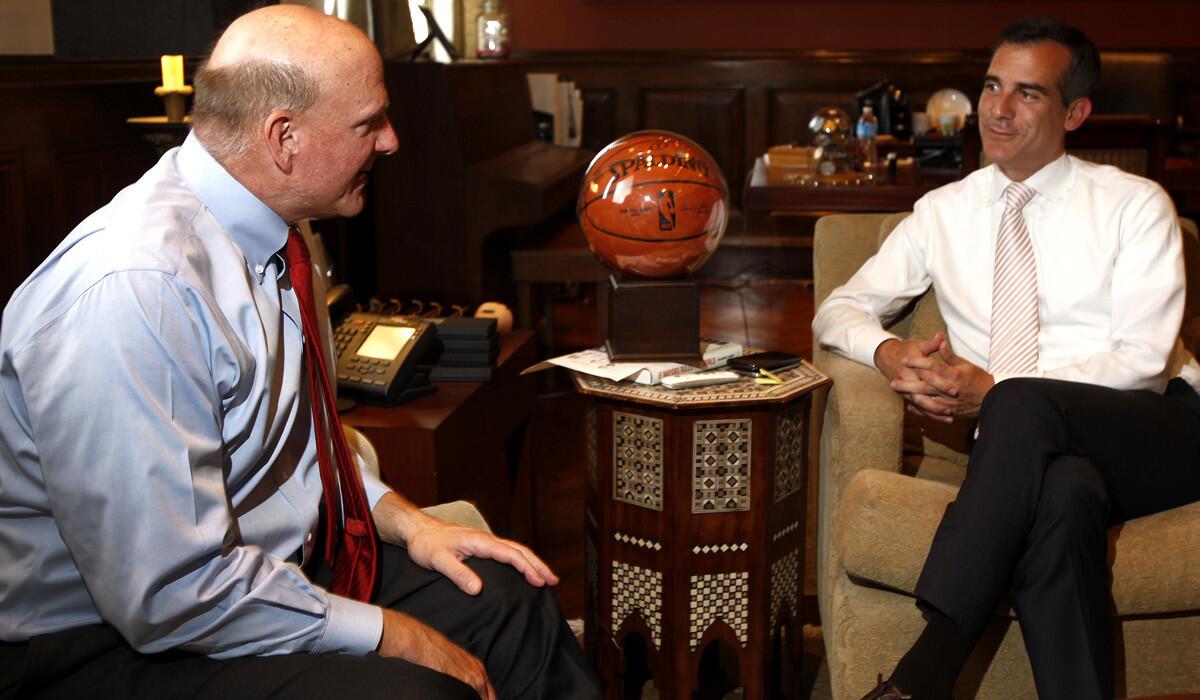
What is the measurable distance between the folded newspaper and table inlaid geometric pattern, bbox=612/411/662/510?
8cm

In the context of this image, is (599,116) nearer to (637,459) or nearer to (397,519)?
(637,459)

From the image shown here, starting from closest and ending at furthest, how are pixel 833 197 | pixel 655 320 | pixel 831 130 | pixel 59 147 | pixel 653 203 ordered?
1. pixel 653 203
2. pixel 655 320
3. pixel 59 147
4. pixel 833 197
5. pixel 831 130

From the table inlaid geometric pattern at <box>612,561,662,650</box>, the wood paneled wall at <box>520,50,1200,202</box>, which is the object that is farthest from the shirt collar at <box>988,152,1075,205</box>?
the wood paneled wall at <box>520,50,1200,202</box>

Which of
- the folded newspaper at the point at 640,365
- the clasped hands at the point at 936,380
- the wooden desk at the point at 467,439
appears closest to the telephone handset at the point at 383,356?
the wooden desk at the point at 467,439

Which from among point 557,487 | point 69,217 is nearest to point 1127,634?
point 557,487

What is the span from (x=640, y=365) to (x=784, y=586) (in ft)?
1.57

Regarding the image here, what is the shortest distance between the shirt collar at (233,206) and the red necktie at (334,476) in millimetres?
65

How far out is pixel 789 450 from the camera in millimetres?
2234

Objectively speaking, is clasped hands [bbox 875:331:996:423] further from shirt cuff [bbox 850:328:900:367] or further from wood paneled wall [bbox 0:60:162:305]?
wood paneled wall [bbox 0:60:162:305]

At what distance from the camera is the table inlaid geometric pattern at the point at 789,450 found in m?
2.20

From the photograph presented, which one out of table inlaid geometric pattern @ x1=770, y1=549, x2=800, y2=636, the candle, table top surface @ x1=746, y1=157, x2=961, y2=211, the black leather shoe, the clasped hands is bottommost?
table inlaid geometric pattern @ x1=770, y1=549, x2=800, y2=636

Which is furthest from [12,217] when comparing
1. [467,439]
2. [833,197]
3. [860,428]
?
[833,197]

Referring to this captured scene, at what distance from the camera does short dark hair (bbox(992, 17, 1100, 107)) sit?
2.45 metres

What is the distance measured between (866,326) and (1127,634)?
73cm
